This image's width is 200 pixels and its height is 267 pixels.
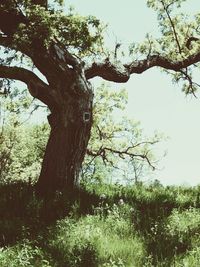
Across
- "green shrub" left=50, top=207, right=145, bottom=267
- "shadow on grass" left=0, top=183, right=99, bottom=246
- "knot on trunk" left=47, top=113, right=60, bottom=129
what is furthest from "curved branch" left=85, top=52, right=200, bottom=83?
"green shrub" left=50, top=207, right=145, bottom=267

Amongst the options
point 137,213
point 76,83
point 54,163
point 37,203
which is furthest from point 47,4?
point 137,213

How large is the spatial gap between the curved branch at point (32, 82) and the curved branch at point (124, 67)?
1.89 metres

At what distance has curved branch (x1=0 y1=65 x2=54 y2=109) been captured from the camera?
1136 centimetres

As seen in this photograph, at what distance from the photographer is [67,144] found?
35.1 ft

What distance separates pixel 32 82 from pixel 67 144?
7.11 feet

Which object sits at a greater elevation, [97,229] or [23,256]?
[97,229]

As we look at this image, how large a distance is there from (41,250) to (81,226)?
1.02 metres

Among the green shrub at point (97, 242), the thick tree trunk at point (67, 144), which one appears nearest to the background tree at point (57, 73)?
the thick tree trunk at point (67, 144)

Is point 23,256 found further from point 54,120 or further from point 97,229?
point 54,120

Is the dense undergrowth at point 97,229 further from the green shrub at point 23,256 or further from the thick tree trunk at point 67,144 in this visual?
the thick tree trunk at point 67,144

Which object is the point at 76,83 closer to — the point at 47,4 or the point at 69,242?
the point at 47,4

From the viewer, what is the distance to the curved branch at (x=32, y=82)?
11.4 meters

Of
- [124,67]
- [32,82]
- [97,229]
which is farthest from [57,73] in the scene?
[97,229]

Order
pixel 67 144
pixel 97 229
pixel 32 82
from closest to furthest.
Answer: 1. pixel 97 229
2. pixel 67 144
3. pixel 32 82
